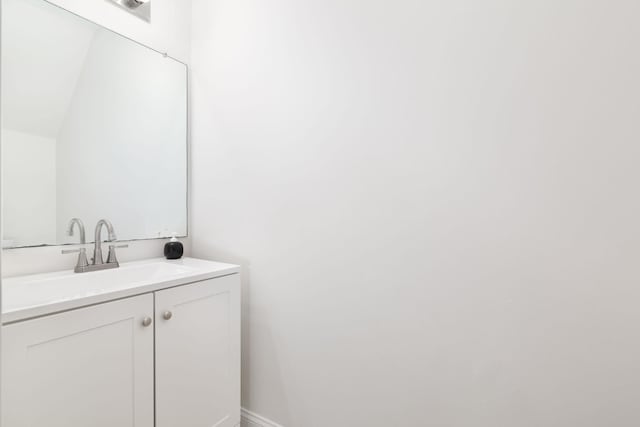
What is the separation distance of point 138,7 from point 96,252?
118 centimetres

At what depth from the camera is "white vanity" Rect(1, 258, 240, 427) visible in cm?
91

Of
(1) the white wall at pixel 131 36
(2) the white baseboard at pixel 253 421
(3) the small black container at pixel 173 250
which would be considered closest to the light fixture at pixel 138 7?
(1) the white wall at pixel 131 36

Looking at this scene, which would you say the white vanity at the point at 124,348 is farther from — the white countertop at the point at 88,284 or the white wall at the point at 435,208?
the white wall at the point at 435,208

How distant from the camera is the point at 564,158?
968 millimetres

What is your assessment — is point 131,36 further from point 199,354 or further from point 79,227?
point 199,354

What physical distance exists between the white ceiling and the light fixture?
0.62 feet

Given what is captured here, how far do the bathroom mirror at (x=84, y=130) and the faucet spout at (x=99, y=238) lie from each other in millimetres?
32

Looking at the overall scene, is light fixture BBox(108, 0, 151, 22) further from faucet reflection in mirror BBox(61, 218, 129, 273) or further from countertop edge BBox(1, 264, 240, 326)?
countertop edge BBox(1, 264, 240, 326)

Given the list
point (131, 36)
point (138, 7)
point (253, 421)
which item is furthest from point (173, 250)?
point (138, 7)

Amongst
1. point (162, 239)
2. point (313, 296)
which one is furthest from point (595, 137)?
point (162, 239)

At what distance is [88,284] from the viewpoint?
134 centimetres

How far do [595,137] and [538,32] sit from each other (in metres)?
0.35

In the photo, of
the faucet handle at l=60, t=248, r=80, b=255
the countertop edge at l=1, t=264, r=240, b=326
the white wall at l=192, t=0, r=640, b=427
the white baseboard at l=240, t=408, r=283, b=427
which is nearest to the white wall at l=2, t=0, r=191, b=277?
the faucet handle at l=60, t=248, r=80, b=255

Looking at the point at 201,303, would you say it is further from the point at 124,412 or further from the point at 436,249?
the point at 436,249
